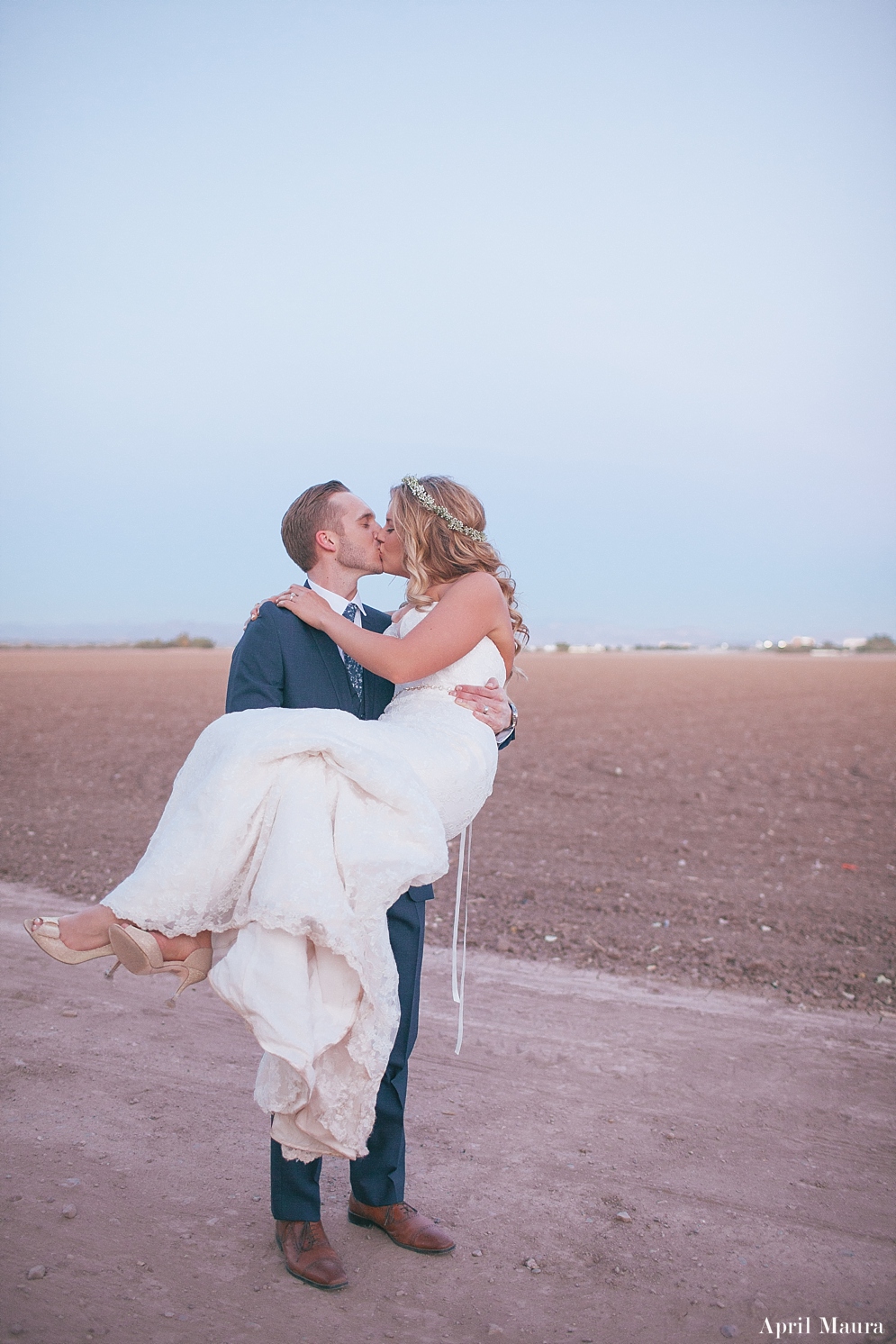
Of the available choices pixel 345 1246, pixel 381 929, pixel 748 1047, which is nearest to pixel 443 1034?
pixel 748 1047

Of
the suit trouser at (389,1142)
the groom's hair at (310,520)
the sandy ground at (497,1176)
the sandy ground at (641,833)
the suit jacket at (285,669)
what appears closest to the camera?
the sandy ground at (497,1176)

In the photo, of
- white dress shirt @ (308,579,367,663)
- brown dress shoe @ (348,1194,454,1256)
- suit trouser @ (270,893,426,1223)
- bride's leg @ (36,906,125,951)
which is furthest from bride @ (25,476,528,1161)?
white dress shirt @ (308,579,367,663)

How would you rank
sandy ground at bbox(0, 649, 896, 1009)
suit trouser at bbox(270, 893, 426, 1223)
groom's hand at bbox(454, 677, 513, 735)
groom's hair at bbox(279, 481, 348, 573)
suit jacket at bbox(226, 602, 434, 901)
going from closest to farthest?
suit trouser at bbox(270, 893, 426, 1223) → suit jacket at bbox(226, 602, 434, 901) → groom's hand at bbox(454, 677, 513, 735) → groom's hair at bbox(279, 481, 348, 573) → sandy ground at bbox(0, 649, 896, 1009)

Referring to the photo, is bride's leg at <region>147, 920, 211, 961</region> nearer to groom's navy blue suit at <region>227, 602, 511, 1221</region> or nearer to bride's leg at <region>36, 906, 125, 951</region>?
bride's leg at <region>36, 906, 125, 951</region>

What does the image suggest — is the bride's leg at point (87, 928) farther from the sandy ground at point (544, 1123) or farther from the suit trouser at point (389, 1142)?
the sandy ground at point (544, 1123)

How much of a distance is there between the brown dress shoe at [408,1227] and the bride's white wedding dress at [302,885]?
0.66 meters

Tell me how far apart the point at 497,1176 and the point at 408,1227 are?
2.16 feet

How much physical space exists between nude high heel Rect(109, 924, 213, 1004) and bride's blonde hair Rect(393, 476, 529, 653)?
5.14 feet

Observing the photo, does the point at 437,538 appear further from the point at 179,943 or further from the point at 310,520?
the point at 179,943

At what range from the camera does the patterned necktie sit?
12.6 feet

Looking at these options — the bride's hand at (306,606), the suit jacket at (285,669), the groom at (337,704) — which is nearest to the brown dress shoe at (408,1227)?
the groom at (337,704)

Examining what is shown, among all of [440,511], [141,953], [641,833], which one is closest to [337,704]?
[440,511]

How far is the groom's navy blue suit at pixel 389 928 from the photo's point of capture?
3326mm

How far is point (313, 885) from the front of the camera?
9.19 ft
